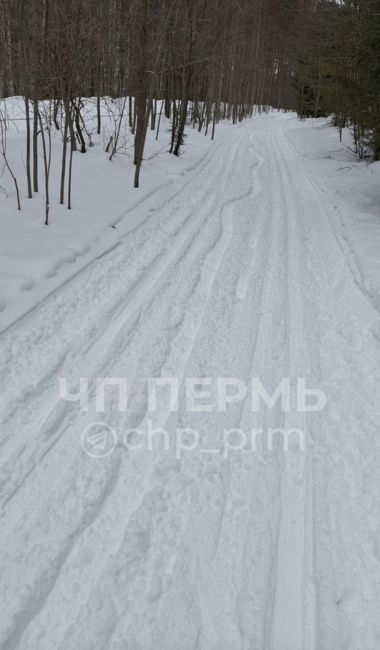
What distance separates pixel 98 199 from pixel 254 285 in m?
5.10

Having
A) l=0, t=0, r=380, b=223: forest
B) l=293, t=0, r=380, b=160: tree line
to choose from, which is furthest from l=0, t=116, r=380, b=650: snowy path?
l=293, t=0, r=380, b=160: tree line

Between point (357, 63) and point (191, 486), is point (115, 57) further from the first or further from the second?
point (191, 486)

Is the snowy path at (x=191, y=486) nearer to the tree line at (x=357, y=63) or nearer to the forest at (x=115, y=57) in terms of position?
the forest at (x=115, y=57)

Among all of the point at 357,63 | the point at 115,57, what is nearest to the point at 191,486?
the point at 357,63

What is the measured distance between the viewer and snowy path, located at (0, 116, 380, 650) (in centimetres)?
202

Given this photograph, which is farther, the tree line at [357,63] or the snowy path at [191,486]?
the tree line at [357,63]

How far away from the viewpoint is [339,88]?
38.7 ft

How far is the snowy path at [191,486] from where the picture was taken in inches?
79.4

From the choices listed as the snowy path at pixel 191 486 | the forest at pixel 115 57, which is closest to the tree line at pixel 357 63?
the forest at pixel 115 57

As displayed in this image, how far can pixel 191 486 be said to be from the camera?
8.82 ft

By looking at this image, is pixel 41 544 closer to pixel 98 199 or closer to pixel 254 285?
pixel 254 285

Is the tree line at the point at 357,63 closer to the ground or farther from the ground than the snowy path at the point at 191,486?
farther from the ground

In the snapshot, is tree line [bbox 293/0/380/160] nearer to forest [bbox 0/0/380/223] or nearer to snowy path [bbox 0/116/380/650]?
forest [bbox 0/0/380/223]

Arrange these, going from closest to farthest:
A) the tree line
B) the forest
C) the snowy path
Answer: the snowy path, the forest, the tree line
